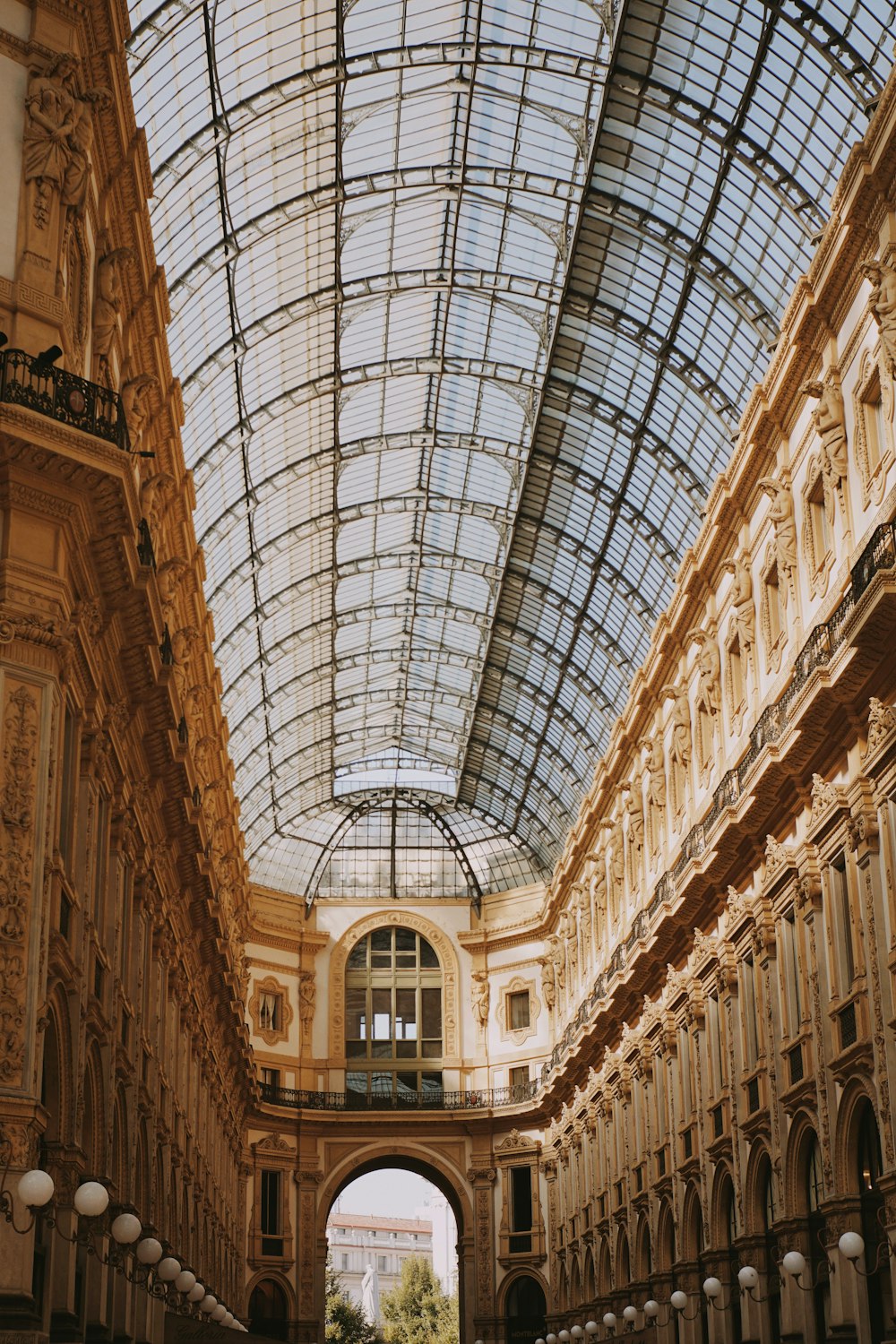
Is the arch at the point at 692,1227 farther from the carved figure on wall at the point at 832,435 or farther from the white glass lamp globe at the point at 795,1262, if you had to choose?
the carved figure on wall at the point at 832,435

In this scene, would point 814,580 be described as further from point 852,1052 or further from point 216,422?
point 216,422

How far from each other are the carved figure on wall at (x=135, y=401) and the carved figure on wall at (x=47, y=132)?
200 inches

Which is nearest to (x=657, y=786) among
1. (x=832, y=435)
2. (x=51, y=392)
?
(x=832, y=435)

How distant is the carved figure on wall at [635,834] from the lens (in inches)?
1821

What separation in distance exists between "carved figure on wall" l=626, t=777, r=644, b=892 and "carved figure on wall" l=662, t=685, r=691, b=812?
4.81 meters

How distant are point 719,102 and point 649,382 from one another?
33.8 feet

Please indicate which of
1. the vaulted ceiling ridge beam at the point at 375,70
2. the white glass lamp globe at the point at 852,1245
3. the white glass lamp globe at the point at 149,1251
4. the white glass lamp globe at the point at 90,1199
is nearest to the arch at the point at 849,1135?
the white glass lamp globe at the point at 852,1245

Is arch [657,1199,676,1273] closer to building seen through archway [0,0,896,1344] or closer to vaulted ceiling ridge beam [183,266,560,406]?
building seen through archway [0,0,896,1344]

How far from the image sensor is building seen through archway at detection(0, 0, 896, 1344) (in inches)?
851

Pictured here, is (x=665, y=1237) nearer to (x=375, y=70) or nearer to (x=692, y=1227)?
(x=692, y=1227)

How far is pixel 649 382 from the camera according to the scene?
138 feet

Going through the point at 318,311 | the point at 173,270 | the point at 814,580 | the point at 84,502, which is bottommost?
the point at 84,502

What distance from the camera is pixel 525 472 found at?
4997 cm

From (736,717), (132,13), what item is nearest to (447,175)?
(132,13)
